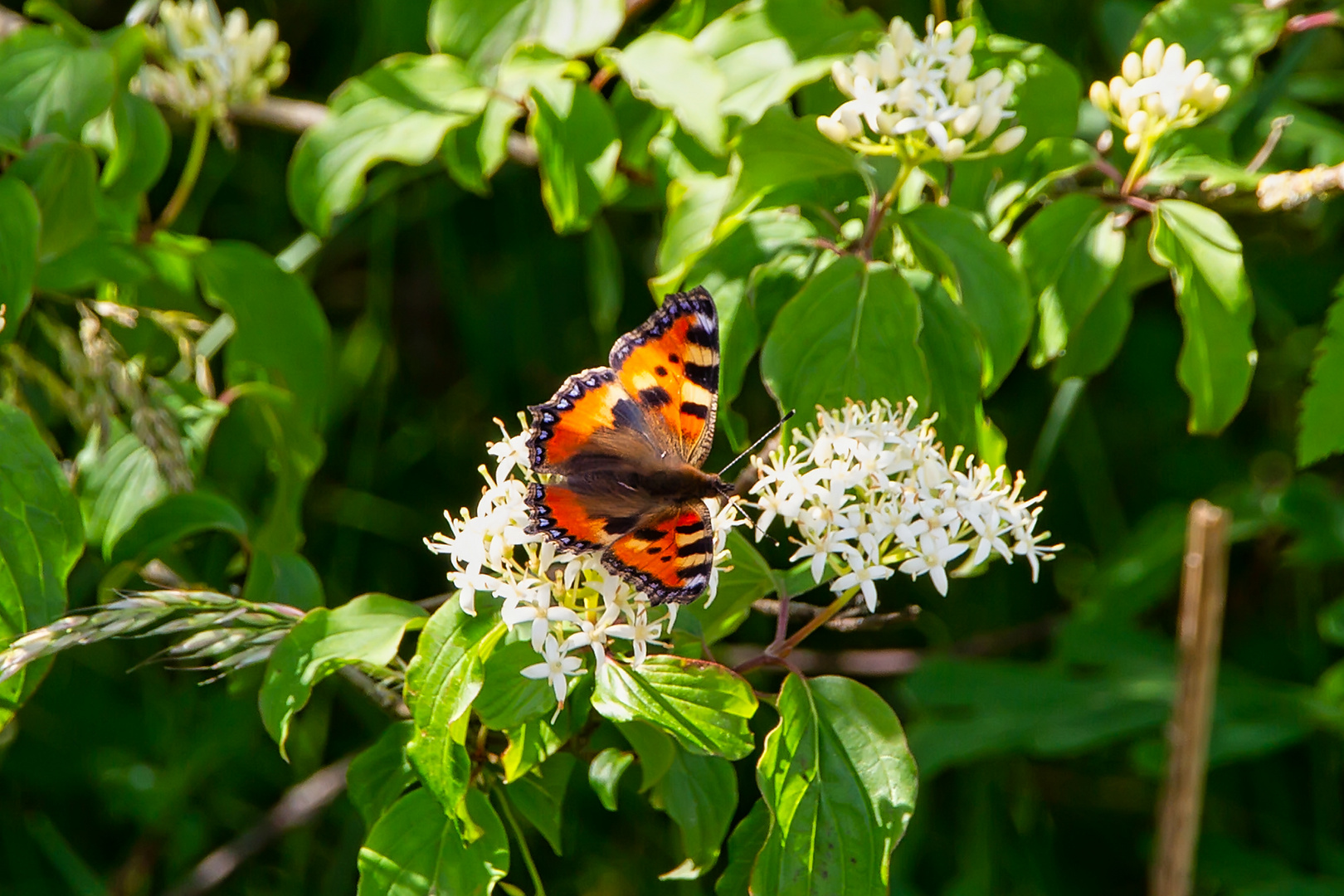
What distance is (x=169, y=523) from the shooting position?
1.33 meters

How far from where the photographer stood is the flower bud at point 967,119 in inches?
46.3

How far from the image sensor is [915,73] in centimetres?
121

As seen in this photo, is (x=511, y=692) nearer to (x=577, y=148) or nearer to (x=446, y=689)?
(x=446, y=689)

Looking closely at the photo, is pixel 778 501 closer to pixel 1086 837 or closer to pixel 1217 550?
pixel 1217 550

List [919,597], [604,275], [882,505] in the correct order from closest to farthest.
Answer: [882,505] < [604,275] < [919,597]

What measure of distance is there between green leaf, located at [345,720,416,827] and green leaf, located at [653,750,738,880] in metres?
0.26

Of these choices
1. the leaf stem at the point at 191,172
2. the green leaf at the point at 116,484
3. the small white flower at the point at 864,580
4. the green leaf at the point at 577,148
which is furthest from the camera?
the leaf stem at the point at 191,172

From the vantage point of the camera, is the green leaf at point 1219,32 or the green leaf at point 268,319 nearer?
the green leaf at point 1219,32

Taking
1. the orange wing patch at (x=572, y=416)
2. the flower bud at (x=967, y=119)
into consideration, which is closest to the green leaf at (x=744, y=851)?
the orange wing patch at (x=572, y=416)

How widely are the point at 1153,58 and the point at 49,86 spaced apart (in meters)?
1.27

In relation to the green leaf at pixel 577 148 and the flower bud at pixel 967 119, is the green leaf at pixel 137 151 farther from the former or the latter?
the flower bud at pixel 967 119

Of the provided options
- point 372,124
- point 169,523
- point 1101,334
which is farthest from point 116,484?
point 1101,334

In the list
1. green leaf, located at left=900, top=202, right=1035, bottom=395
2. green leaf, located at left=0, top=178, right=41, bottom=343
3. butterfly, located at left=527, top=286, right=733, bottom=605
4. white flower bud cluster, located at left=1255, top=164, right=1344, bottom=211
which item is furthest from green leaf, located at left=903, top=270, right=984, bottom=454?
green leaf, located at left=0, top=178, right=41, bottom=343

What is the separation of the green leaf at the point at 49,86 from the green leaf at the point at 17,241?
4.2 inches
